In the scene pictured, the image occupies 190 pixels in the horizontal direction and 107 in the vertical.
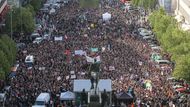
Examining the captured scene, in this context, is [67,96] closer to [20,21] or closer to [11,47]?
[11,47]

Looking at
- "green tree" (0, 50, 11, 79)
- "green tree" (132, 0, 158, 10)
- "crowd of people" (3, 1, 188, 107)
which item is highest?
"green tree" (0, 50, 11, 79)

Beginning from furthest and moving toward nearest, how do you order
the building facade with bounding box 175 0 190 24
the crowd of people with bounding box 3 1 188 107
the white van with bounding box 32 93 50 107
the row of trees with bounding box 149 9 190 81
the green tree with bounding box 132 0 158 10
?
the green tree with bounding box 132 0 158 10, the building facade with bounding box 175 0 190 24, the row of trees with bounding box 149 9 190 81, the crowd of people with bounding box 3 1 188 107, the white van with bounding box 32 93 50 107

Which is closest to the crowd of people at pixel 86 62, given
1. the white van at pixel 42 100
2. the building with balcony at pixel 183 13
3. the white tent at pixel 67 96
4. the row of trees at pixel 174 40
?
the white tent at pixel 67 96

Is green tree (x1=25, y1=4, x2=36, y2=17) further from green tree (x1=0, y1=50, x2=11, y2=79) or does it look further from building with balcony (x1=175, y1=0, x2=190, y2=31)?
green tree (x1=0, y1=50, x2=11, y2=79)

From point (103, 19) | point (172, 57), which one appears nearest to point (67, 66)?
point (172, 57)

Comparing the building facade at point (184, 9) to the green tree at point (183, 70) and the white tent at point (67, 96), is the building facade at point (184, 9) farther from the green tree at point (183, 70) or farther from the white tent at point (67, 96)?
the white tent at point (67, 96)

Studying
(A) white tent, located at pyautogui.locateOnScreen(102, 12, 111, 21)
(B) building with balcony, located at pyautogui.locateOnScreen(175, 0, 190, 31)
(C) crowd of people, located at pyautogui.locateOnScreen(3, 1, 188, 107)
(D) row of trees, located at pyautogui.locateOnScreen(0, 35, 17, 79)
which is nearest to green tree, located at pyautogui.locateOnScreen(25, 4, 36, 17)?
(C) crowd of people, located at pyautogui.locateOnScreen(3, 1, 188, 107)

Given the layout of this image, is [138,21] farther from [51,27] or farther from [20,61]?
[20,61]
